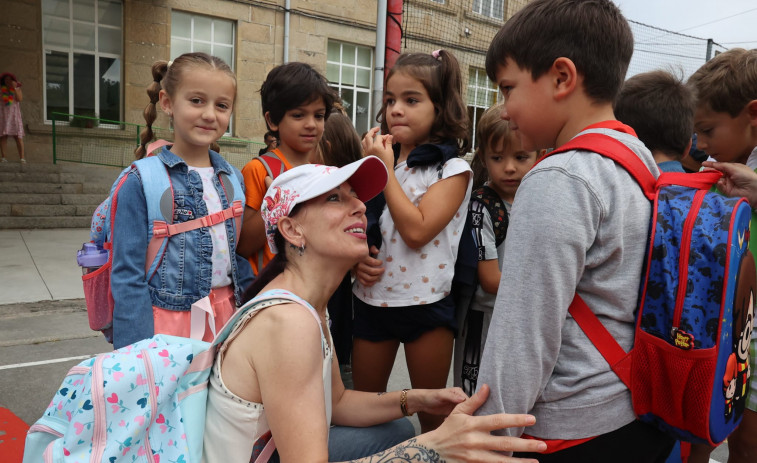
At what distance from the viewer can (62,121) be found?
1126 cm

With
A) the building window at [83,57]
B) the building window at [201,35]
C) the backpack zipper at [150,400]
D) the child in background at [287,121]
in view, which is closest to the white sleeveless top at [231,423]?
the backpack zipper at [150,400]

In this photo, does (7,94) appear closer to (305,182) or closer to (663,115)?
(305,182)

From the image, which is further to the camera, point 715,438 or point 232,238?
point 232,238

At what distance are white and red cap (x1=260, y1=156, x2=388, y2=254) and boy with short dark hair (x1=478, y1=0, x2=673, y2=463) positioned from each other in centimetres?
55

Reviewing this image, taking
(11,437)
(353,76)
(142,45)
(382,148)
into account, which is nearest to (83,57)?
(142,45)

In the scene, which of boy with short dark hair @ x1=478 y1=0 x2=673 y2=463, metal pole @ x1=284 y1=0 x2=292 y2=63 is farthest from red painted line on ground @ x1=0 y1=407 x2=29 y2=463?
metal pole @ x1=284 y1=0 x2=292 y2=63

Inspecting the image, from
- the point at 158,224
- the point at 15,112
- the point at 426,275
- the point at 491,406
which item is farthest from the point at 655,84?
the point at 15,112

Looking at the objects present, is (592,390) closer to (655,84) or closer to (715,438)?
(715,438)

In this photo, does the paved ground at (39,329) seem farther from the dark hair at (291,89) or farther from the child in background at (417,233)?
the dark hair at (291,89)

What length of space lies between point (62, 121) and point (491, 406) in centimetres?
1239

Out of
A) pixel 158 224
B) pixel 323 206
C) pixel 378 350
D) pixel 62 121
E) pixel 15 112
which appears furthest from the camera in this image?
pixel 62 121

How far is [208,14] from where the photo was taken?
478 inches

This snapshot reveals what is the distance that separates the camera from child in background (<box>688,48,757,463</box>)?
2.03m

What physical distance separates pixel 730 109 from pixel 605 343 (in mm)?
1479
